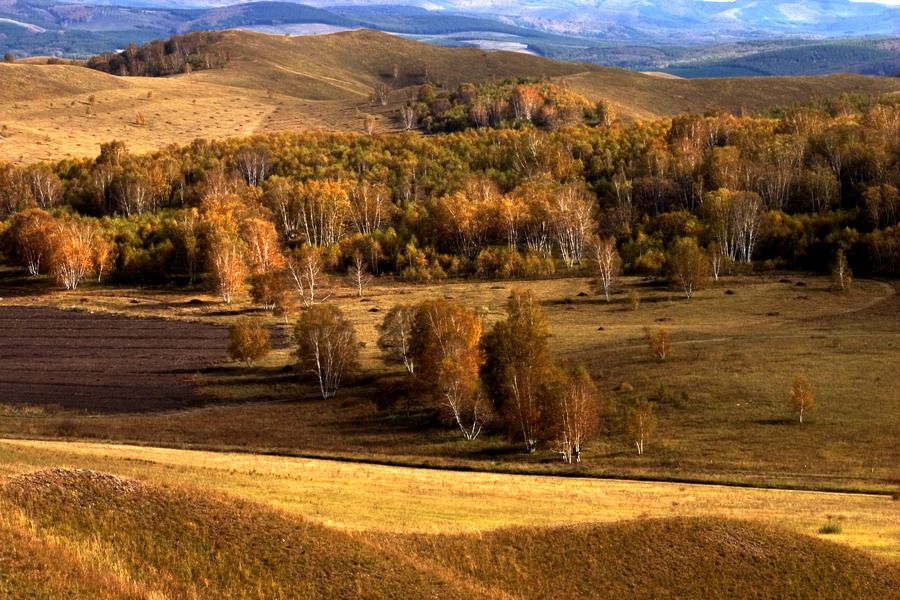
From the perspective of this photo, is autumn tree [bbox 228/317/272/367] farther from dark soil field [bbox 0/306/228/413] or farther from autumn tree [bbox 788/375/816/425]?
autumn tree [bbox 788/375/816/425]

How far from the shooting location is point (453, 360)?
216ft

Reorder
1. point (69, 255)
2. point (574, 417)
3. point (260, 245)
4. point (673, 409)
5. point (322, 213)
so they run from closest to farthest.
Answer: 1. point (574, 417)
2. point (673, 409)
3. point (69, 255)
4. point (260, 245)
5. point (322, 213)

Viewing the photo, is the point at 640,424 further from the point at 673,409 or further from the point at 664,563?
the point at 664,563

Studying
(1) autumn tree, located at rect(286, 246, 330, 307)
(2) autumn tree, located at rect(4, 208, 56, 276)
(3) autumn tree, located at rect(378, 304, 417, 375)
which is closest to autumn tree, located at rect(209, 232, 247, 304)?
(1) autumn tree, located at rect(286, 246, 330, 307)

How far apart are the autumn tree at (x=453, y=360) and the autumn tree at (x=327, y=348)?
17.8 ft

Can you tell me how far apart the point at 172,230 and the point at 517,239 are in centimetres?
4722

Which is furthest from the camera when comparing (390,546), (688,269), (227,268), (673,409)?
(227,268)

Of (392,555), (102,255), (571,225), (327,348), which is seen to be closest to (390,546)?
(392,555)

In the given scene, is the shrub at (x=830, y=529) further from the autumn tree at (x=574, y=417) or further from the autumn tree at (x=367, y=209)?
the autumn tree at (x=367, y=209)

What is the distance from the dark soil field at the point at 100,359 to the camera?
7431 cm

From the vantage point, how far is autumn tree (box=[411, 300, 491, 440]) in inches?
2530

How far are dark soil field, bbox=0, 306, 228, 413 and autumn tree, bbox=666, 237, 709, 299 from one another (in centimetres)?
4891

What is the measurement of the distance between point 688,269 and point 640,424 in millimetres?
52992

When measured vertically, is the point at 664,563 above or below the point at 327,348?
above
